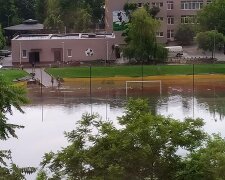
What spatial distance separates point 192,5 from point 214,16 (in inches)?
184

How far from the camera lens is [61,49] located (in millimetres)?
38156

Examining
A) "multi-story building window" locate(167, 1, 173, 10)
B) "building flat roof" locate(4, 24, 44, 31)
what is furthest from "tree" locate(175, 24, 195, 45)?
"building flat roof" locate(4, 24, 44, 31)

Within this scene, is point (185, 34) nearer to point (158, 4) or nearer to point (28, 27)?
point (158, 4)

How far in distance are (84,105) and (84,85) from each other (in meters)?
6.31

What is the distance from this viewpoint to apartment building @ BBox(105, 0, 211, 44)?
42125 millimetres

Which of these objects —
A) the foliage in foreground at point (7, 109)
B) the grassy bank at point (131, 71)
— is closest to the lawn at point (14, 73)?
the grassy bank at point (131, 71)

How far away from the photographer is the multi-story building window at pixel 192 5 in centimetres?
4428

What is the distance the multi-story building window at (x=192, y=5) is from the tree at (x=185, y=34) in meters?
2.18

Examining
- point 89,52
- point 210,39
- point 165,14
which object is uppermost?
point 165,14

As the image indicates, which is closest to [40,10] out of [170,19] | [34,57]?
[170,19]

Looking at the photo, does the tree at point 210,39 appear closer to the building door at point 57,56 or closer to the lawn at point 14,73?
the building door at point 57,56

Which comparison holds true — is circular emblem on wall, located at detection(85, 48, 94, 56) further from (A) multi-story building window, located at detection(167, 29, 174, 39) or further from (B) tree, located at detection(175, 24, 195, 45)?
(A) multi-story building window, located at detection(167, 29, 174, 39)

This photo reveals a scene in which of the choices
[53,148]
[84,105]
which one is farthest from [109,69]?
[53,148]

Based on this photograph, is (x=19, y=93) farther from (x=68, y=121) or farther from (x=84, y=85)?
(x=84, y=85)
